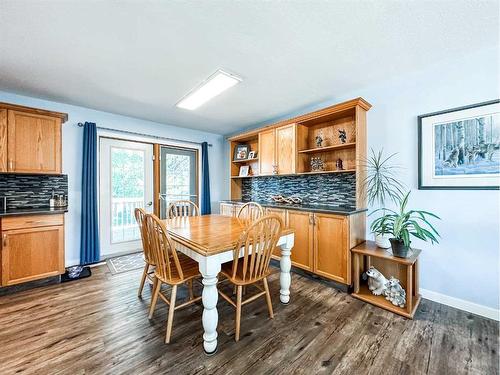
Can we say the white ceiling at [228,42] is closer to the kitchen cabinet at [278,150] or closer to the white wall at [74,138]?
the white wall at [74,138]

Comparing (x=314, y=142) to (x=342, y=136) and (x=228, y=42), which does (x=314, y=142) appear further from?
(x=228, y=42)

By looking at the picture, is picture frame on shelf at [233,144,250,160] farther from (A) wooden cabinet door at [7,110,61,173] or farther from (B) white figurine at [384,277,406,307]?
(B) white figurine at [384,277,406,307]

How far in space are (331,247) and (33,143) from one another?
379cm

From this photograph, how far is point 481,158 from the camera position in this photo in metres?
1.95

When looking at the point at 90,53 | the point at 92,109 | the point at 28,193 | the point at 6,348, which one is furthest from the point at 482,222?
the point at 28,193

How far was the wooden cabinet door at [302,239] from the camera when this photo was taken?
8.79 ft

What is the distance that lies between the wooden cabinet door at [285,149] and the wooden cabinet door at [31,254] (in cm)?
299

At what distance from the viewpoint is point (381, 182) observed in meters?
2.53

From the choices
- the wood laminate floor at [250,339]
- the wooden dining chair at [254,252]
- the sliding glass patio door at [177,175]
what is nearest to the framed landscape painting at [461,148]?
the wood laminate floor at [250,339]

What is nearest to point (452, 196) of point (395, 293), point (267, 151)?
point (395, 293)

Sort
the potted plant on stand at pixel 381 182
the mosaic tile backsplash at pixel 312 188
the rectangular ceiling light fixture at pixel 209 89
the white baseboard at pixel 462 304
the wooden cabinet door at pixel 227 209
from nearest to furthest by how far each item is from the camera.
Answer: the white baseboard at pixel 462 304 → the rectangular ceiling light fixture at pixel 209 89 → the potted plant on stand at pixel 381 182 → the mosaic tile backsplash at pixel 312 188 → the wooden cabinet door at pixel 227 209

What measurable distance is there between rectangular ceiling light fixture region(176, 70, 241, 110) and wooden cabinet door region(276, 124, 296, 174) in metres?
1.09

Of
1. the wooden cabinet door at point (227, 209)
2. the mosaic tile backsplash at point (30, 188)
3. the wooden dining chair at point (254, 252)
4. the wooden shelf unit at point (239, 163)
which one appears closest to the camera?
the wooden dining chair at point (254, 252)

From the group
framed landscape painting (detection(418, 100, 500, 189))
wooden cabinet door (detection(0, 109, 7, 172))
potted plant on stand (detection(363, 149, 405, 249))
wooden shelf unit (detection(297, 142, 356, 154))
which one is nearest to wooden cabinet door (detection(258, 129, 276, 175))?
wooden shelf unit (detection(297, 142, 356, 154))
